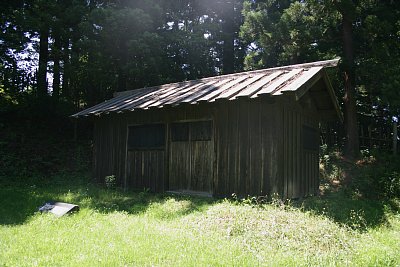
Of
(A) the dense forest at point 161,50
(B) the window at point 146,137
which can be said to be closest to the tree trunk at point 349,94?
(A) the dense forest at point 161,50

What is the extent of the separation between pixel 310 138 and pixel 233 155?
140 inches

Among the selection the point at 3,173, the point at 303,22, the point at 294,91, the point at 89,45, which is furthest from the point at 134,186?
the point at 303,22

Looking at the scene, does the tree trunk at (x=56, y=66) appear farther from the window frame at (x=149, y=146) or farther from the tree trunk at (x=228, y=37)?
the tree trunk at (x=228, y=37)

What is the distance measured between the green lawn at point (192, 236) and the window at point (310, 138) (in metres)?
2.60

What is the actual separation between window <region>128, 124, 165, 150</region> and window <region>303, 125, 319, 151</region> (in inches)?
175

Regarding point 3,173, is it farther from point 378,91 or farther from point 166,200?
point 378,91

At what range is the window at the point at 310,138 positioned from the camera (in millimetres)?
10875

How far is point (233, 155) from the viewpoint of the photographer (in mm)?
9281

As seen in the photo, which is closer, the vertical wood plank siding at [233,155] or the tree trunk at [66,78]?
the vertical wood plank siding at [233,155]

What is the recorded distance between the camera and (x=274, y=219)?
6.30 meters

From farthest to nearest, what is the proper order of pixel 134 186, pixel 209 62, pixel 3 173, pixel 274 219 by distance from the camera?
pixel 209 62 < pixel 3 173 < pixel 134 186 < pixel 274 219

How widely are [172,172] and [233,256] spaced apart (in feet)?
19.9

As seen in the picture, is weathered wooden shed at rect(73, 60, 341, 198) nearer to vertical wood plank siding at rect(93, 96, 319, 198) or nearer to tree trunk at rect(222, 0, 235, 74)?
vertical wood plank siding at rect(93, 96, 319, 198)

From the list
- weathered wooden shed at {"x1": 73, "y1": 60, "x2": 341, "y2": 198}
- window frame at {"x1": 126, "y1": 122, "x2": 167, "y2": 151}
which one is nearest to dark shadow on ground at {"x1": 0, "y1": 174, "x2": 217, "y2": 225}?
weathered wooden shed at {"x1": 73, "y1": 60, "x2": 341, "y2": 198}
